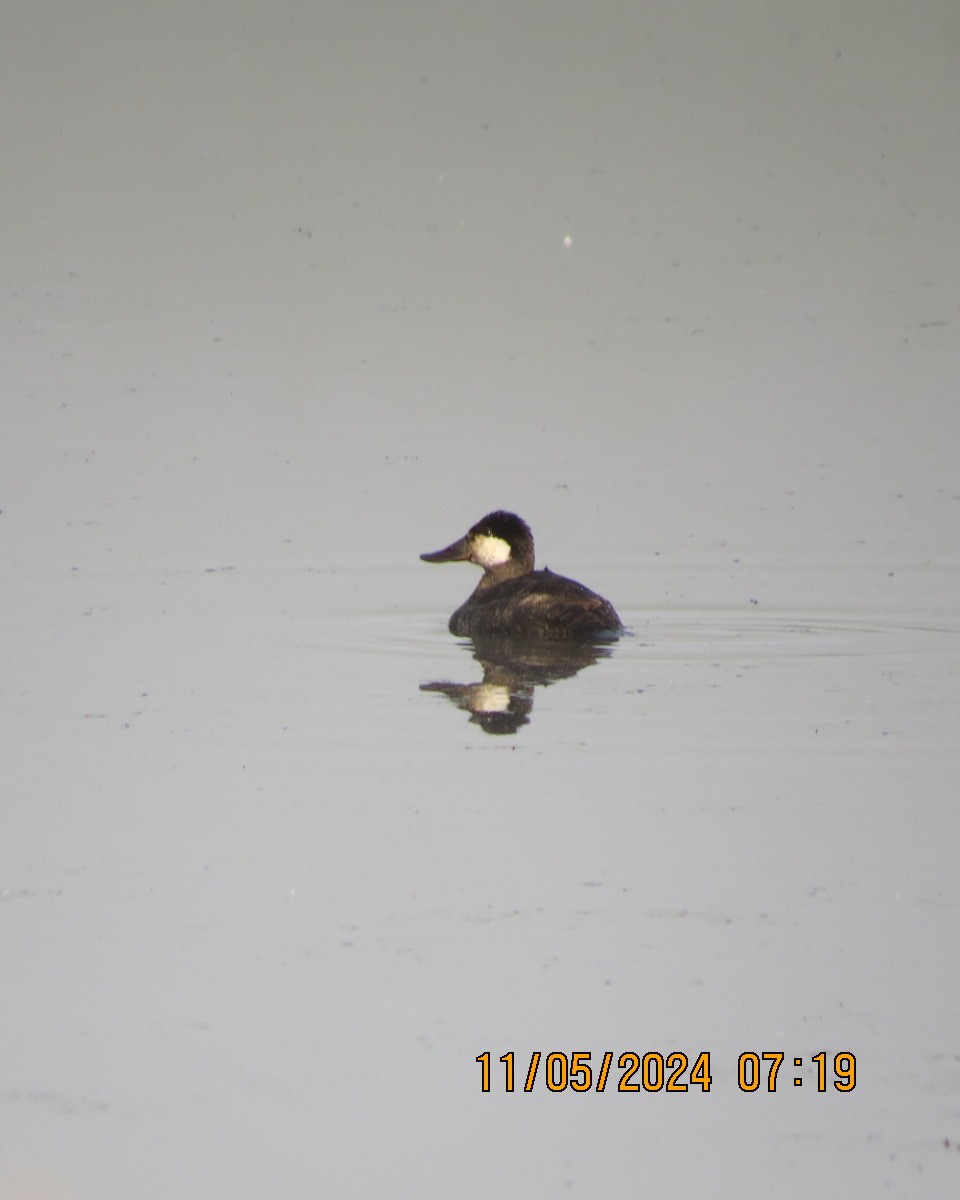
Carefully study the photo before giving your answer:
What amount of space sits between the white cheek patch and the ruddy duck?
0.01 metres

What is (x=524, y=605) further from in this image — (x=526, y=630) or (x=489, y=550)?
(x=489, y=550)

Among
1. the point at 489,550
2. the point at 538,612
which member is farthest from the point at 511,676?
the point at 489,550

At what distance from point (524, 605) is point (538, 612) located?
69mm

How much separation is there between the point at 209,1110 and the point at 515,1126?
0.59 meters

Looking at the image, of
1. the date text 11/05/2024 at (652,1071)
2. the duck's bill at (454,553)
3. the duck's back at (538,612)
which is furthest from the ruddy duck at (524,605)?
the date text 11/05/2024 at (652,1071)

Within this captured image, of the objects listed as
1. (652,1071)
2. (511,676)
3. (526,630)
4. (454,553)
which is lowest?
(652,1071)

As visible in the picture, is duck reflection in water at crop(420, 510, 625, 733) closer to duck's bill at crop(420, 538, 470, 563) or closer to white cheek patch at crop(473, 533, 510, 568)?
white cheek patch at crop(473, 533, 510, 568)

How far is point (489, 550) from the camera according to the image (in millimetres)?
10148

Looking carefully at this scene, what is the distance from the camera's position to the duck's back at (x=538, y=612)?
355 inches

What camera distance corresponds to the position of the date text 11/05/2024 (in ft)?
14.8

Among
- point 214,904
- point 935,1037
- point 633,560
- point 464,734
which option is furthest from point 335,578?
point 935,1037

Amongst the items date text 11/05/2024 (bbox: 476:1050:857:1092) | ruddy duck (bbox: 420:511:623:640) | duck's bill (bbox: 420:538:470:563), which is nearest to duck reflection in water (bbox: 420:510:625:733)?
ruddy duck (bbox: 420:511:623:640)

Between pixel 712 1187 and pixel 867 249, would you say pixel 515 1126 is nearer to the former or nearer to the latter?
pixel 712 1187

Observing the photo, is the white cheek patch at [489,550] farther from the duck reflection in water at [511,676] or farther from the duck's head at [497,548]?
the duck reflection in water at [511,676]
